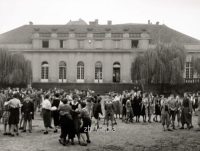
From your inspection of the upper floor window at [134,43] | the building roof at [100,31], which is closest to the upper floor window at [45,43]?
the building roof at [100,31]

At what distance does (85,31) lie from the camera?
50.8m

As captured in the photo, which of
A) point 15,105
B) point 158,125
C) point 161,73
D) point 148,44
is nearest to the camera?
point 15,105

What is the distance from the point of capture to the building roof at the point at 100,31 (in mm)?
50750

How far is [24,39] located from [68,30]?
6.18 metres

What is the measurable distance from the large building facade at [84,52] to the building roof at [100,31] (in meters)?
0.17

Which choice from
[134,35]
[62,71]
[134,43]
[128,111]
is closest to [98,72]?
[62,71]

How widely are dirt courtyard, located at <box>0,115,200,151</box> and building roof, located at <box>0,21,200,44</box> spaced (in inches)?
1348

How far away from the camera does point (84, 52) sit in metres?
50.2

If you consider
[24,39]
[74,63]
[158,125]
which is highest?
[24,39]

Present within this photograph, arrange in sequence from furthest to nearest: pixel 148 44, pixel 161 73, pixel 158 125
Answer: pixel 148 44 → pixel 161 73 → pixel 158 125

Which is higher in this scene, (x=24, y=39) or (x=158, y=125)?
(x=24, y=39)

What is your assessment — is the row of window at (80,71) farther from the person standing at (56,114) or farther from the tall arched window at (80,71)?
the person standing at (56,114)

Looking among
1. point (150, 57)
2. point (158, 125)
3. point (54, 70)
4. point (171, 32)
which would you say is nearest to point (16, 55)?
point (54, 70)

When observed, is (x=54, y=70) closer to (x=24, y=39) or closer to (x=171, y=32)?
(x=24, y=39)
